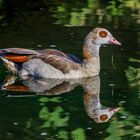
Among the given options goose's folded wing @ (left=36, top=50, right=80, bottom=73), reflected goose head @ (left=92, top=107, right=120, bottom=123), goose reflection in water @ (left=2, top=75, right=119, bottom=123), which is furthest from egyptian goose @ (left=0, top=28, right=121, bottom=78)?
reflected goose head @ (left=92, top=107, right=120, bottom=123)

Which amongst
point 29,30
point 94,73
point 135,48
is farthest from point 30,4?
point 94,73

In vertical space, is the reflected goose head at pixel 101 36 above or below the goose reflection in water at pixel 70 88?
above

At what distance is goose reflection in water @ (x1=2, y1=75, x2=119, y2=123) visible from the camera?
46.5 feet

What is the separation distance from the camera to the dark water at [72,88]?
12867 mm

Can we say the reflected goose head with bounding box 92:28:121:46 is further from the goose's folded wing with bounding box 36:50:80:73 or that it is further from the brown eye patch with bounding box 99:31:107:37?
the goose's folded wing with bounding box 36:50:80:73

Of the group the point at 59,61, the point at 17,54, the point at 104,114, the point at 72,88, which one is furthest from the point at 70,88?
the point at 104,114

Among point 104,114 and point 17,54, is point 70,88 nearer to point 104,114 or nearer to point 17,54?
point 17,54

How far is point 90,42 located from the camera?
17.5 meters

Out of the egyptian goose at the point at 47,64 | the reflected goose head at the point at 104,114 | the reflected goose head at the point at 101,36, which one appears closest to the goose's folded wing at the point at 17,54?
the egyptian goose at the point at 47,64

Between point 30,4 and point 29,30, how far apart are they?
13.8ft

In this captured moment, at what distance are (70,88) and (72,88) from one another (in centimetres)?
4

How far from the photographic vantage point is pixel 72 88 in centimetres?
1590

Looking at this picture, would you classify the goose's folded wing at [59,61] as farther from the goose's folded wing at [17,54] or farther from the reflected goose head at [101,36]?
the reflected goose head at [101,36]

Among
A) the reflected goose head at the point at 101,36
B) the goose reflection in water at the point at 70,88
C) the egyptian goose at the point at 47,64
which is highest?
the reflected goose head at the point at 101,36
